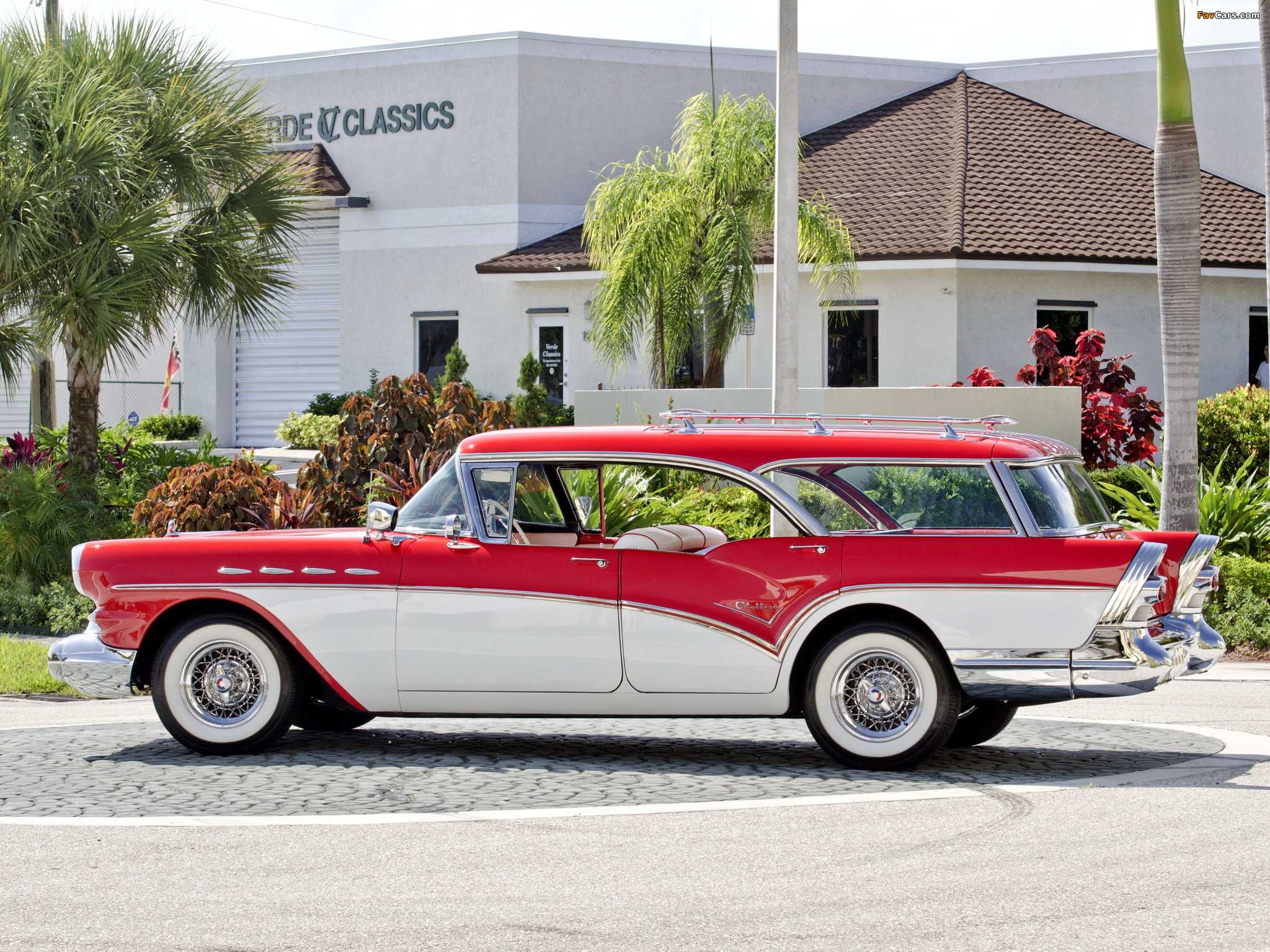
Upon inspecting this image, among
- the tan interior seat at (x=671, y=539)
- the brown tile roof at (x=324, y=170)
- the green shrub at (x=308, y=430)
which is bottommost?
the tan interior seat at (x=671, y=539)

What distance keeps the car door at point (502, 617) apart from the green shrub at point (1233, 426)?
44.0 ft

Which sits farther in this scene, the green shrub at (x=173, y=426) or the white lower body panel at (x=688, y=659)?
the green shrub at (x=173, y=426)

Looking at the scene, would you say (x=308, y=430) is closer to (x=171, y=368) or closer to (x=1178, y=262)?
(x=171, y=368)

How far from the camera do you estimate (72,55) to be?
16.9 m

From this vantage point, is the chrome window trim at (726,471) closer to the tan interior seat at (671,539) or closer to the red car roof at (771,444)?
the red car roof at (771,444)

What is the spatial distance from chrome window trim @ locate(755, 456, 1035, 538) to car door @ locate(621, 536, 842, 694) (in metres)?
0.32

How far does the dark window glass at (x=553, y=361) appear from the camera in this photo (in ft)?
89.4

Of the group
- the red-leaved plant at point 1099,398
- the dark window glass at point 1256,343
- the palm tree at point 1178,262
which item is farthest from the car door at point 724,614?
the dark window glass at point 1256,343

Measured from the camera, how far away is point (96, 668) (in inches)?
307

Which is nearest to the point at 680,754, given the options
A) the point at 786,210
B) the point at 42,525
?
the point at 786,210

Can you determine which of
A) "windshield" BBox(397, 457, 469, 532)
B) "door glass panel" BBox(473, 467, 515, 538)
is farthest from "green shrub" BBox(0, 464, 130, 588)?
"door glass panel" BBox(473, 467, 515, 538)

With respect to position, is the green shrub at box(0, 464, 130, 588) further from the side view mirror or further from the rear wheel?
the rear wheel

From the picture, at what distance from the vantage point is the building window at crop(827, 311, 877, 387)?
24141mm

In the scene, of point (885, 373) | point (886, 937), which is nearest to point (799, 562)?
point (886, 937)
